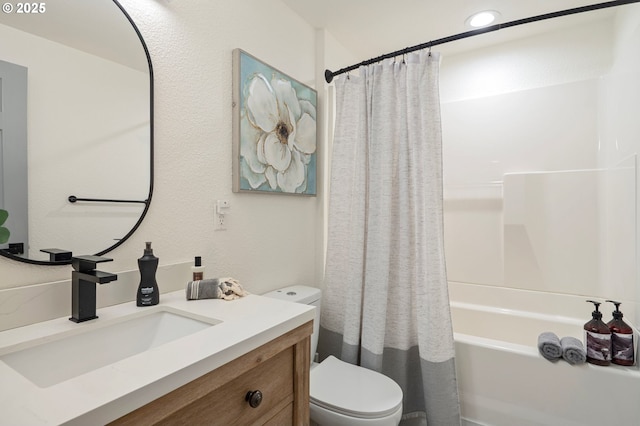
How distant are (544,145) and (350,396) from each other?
2161 millimetres

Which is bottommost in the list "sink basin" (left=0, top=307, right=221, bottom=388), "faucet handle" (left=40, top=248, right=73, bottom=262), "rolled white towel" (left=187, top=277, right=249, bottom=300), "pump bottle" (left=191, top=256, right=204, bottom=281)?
"sink basin" (left=0, top=307, right=221, bottom=388)

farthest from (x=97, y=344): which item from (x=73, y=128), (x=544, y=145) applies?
(x=544, y=145)

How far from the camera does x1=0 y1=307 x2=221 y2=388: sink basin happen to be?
79 centimetres

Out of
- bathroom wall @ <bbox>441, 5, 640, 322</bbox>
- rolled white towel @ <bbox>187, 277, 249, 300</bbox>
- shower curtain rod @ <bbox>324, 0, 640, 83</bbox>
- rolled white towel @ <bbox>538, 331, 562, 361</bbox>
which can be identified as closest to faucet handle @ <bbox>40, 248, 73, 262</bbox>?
rolled white towel @ <bbox>187, 277, 249, 300</bbox>

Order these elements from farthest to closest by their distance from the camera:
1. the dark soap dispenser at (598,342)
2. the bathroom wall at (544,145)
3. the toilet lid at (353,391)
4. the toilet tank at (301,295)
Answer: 1. the bathroom wall at (544,145)
2. the toilet tank at (301,295)
3. the dark soap dispenser at (598,342)
4. the toilet lid at (353,391)

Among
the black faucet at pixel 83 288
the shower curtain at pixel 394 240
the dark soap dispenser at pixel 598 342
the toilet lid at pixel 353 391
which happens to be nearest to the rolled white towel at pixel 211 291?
the black faucet at pixel 83 288

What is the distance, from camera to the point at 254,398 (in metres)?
0.85

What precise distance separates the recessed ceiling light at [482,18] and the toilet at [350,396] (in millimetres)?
2040

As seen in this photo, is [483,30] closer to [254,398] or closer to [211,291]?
[211,291]

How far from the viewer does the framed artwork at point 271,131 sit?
158cm

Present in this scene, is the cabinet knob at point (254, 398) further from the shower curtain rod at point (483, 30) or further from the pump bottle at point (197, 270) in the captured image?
→ the shower curtain rod at point (483, 30)

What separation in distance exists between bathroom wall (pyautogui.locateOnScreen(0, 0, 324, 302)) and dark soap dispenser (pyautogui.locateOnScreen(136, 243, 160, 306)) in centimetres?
12

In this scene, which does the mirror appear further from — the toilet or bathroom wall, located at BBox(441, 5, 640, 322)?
bathroom wall, located at BBox(441, 5, 640, 322)

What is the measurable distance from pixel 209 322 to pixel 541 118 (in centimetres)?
257
